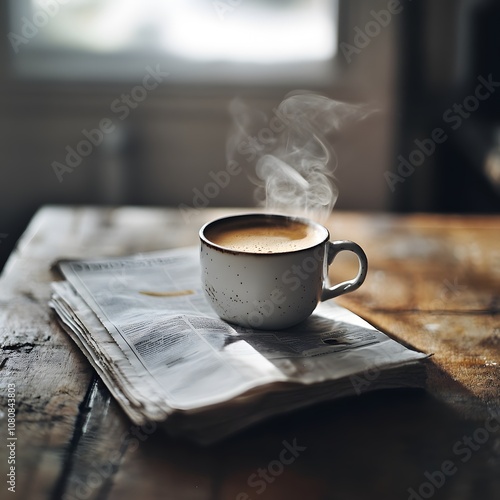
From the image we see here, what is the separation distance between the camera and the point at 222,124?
2.51 m

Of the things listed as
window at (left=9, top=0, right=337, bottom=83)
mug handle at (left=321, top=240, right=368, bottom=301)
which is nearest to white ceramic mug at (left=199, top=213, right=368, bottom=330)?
mug handle at (left=321, top=240, right=368, bottom=301)

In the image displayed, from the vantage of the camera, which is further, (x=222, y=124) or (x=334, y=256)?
(x=222, y=124)

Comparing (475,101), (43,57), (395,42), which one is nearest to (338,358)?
(475,101)

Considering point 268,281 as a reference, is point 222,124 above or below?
below

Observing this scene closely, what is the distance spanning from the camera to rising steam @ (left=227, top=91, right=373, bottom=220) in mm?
1023

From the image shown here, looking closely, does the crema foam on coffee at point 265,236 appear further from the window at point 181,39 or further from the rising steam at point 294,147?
the window at point 181,39

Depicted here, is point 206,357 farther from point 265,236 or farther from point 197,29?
point 197,29

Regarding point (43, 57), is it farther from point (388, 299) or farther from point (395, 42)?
point (388, 299)

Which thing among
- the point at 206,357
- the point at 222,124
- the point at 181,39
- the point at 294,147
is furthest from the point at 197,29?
the point at 206,357

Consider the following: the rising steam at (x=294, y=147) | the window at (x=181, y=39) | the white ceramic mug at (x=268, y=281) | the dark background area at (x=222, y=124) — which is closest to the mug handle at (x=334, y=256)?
the white ceramic mug at (x=268, y=281)

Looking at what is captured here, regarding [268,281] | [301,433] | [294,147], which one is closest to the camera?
[301,433]

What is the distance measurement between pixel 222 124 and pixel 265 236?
170 centimetres

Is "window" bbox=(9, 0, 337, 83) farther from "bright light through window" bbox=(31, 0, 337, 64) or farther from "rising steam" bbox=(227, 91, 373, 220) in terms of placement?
"rising steam" bbox=(227, 91, 373, 220)

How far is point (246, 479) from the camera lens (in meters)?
0.55
